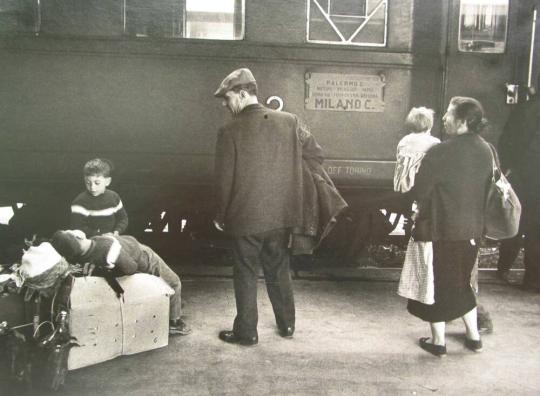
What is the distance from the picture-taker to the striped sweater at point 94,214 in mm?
4035

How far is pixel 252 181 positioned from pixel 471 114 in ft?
4.43

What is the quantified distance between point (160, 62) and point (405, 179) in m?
2.31

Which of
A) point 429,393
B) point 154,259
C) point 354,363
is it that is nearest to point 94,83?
point 154,259

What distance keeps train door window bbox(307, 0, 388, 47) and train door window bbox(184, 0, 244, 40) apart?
59 cm

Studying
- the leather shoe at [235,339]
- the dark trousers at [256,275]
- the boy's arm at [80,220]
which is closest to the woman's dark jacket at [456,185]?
the dark trousers at [256,275]

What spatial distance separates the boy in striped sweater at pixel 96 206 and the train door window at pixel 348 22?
6.94ft

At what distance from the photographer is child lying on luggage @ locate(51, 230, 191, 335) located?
329 cm

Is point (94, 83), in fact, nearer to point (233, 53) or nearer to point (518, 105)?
point (233, 53)

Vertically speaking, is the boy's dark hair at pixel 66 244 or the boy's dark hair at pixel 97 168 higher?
the boy's dark hair at pixel 97 168

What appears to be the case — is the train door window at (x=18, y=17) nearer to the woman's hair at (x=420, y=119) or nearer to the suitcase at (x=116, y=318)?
the suitcase at (x=116, y=318)

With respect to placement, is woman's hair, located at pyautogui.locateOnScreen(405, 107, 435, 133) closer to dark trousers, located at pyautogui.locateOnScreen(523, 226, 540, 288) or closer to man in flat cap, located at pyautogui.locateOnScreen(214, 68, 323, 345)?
man in flat cap, located at pyautogui.locateOnScreen(214, 68, 323, 345)

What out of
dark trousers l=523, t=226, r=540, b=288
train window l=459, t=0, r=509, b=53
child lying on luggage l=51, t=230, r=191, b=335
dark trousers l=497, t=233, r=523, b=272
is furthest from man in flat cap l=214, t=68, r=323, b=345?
dark trousers l=497, t=233, r=523, b=272

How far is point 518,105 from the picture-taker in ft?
16.7

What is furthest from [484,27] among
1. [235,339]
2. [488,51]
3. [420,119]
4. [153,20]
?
[235,339]
